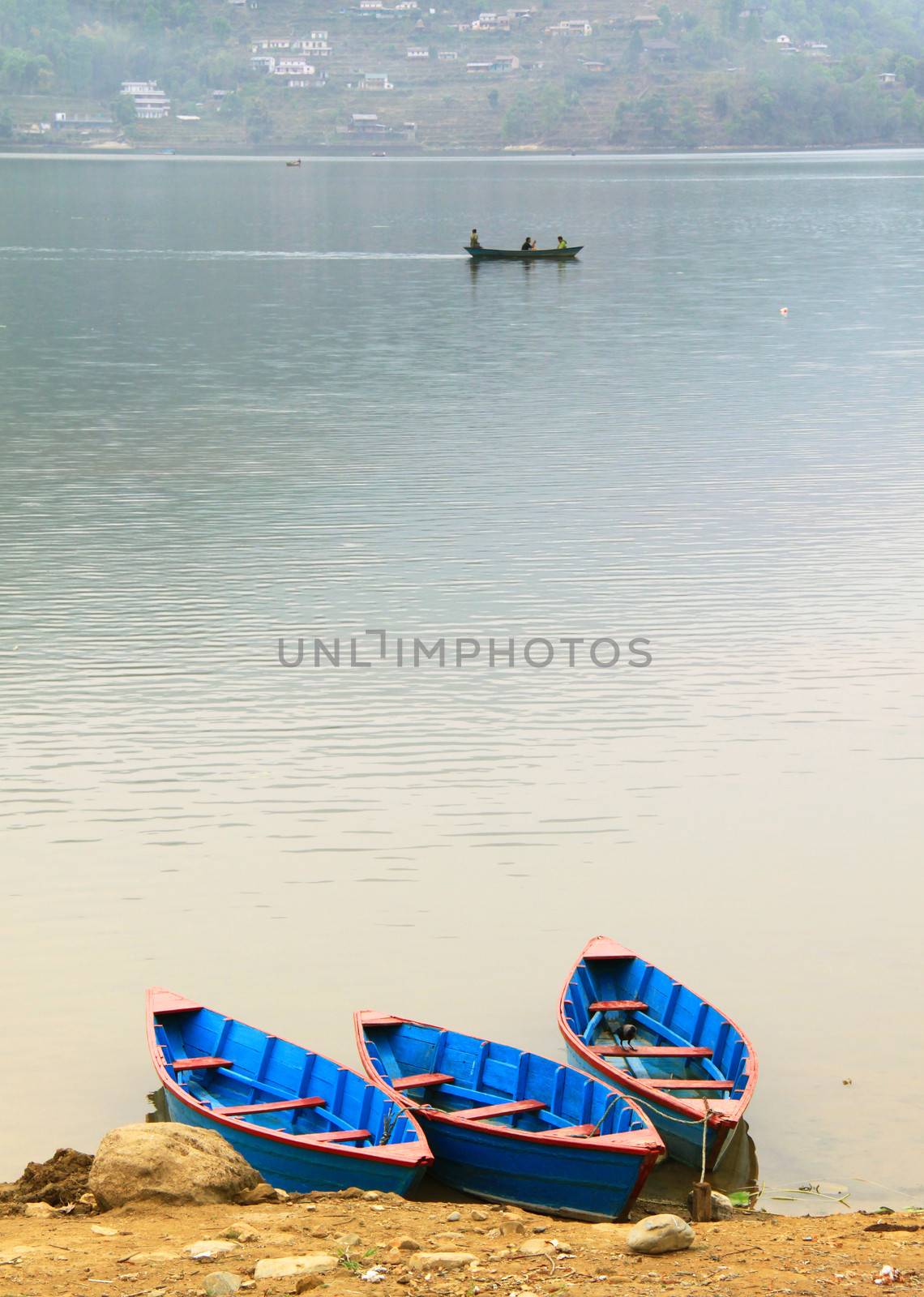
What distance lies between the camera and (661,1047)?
1650 centimetres

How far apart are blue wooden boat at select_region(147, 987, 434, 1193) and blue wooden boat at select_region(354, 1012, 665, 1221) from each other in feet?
1.25

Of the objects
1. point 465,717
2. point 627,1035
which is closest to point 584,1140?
point 627,1035

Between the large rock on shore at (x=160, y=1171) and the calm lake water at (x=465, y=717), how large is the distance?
8.20ft

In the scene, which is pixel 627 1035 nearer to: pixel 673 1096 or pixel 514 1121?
pixel 673 1096

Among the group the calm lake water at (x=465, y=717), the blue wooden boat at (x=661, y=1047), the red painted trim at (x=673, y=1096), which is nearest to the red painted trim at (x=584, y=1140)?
the red painted trim at (x=673, y=1096)

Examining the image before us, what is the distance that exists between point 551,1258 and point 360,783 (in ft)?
40.3

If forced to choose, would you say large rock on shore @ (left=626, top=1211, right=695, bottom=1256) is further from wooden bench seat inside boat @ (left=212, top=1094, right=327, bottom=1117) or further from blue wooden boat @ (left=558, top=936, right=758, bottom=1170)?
wooden bench seat inside boat @ (left=212, top=1094, right=327, bottom=1117)

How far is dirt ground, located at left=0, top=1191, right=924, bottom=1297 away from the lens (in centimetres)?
1172

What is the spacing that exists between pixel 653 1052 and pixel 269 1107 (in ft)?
11.9

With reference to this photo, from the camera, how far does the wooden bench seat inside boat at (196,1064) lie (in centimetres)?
1574

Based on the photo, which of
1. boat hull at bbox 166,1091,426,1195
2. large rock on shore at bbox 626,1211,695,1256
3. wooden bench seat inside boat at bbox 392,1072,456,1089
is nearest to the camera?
large rock on shore at bbox 626,1211,695,1256

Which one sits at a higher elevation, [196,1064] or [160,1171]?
[160,1171]

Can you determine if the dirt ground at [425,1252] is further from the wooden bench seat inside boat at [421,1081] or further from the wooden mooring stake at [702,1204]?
the wooden bench seat inside boat at [421,1081]

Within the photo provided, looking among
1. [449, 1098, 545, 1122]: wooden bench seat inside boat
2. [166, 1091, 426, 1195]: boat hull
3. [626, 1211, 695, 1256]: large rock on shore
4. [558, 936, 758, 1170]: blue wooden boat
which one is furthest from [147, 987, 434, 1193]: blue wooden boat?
[558, 936, 758, 1170]: blue wooden boat
